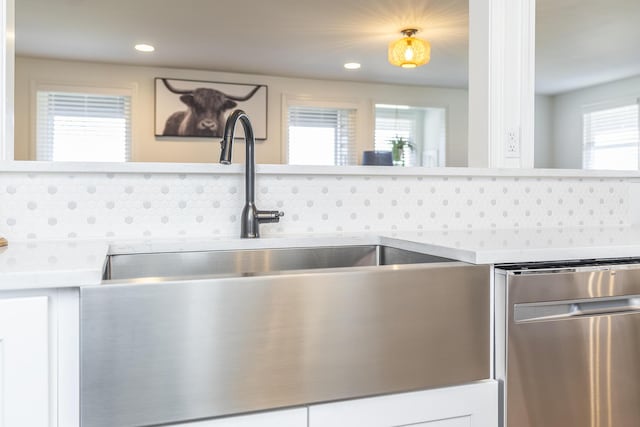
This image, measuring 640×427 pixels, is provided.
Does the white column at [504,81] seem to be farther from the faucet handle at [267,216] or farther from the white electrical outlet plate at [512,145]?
the faucet handle at [267,216]

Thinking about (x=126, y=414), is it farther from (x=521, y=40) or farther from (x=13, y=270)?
(x=521, y=40)

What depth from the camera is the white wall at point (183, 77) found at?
5141 mm

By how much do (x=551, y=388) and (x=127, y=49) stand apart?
4784mm

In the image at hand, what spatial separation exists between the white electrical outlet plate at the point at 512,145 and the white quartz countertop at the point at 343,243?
29 cm

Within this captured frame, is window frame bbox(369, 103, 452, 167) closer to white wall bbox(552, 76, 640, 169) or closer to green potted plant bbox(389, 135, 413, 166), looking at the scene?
green potted plant bbox(389, 135, 413, 166)

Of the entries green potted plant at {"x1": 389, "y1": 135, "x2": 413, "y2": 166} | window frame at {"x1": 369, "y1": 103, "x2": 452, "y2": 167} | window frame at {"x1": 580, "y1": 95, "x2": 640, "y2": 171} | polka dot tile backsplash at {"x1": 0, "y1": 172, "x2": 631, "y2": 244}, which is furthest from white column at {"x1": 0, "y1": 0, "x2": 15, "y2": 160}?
window frame at {"x1": 580, "y1": 95, "x2": 640, "y2": 171}

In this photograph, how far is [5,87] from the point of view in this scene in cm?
128

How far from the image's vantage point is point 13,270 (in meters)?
0.80

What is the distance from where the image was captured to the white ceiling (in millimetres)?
3732

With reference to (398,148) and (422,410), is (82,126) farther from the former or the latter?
(422,410)

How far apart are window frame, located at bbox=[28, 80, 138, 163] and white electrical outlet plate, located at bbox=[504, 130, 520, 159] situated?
4.32m

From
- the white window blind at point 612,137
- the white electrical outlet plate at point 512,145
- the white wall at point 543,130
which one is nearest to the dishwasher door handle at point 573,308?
the white electrical outlet plate at point 512,145

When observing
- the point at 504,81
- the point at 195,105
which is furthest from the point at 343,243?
the point at 195,105

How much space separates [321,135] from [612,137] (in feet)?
11.8
